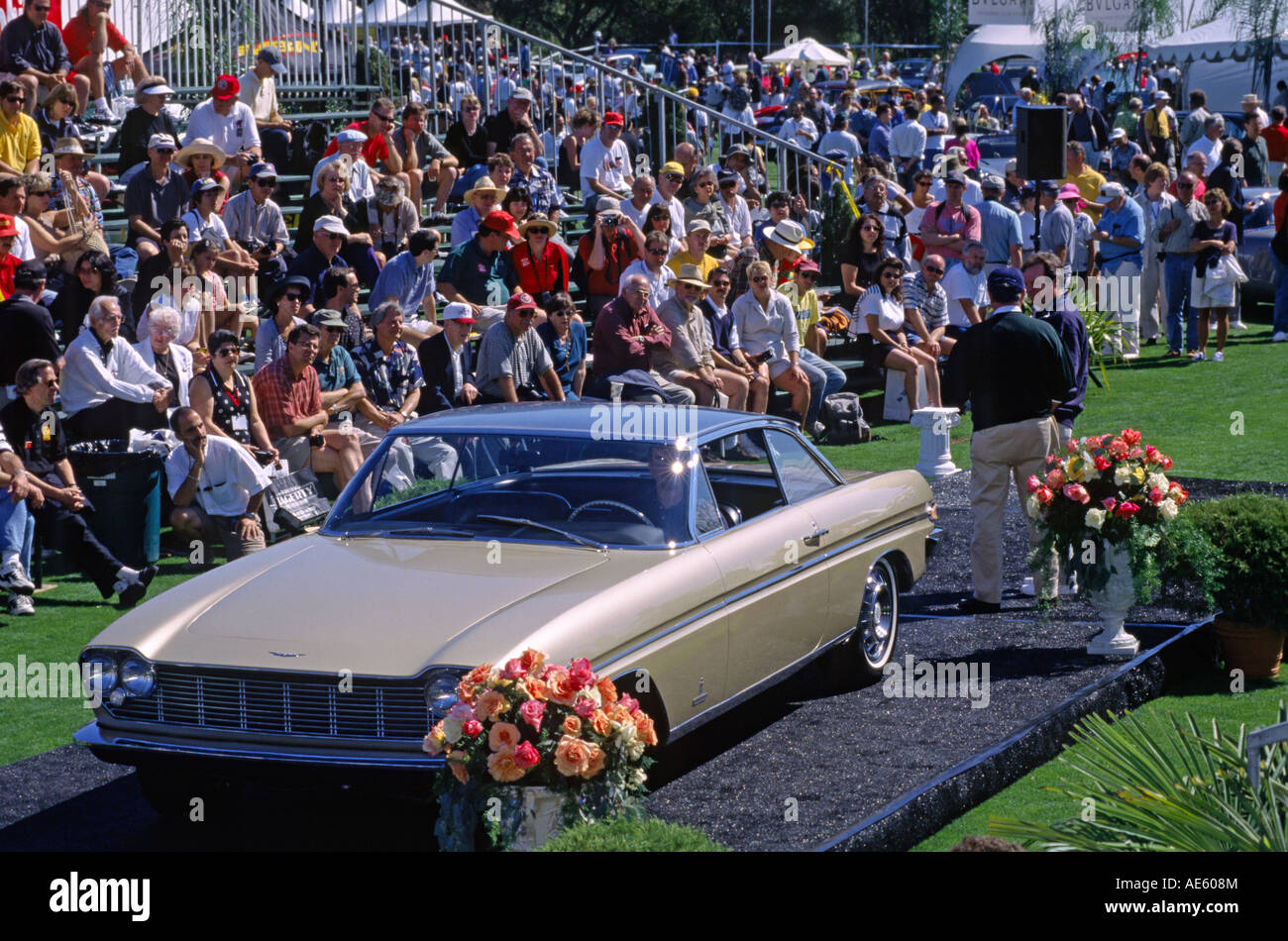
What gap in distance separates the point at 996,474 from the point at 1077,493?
1.11m

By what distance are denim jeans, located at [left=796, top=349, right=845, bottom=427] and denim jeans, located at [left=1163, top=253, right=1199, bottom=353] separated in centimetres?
586

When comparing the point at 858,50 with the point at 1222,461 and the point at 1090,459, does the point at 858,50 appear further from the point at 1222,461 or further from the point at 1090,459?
the point at 1090,459

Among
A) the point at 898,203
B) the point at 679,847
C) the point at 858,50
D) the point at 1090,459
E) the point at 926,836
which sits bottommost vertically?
the point at 926,836

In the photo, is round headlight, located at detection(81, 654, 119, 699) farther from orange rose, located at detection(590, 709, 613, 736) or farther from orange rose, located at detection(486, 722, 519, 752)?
orange rose, located at detection(590, 709, 613, 736)

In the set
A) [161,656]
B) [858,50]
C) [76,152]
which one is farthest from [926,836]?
[858,50]

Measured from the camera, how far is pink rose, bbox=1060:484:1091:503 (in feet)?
28.4

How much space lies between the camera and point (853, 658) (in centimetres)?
838

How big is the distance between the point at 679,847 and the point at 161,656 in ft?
8.41

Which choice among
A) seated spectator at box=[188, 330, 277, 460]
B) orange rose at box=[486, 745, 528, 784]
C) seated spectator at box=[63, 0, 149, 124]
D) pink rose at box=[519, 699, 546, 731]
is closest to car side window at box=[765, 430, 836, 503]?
pink rose at box=[519, 699, 546, 731]

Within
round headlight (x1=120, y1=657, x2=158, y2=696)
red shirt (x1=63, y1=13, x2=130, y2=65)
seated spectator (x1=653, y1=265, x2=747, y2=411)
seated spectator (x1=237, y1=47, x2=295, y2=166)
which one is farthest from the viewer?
seated spectator (x1=237, y1=47, x2=295, y2=166)

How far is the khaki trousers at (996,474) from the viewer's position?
9672 mm

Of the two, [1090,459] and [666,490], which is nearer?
[666,490]

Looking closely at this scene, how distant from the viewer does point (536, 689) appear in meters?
5.33

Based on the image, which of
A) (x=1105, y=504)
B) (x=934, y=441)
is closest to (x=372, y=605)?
(x=1105, y=504)
